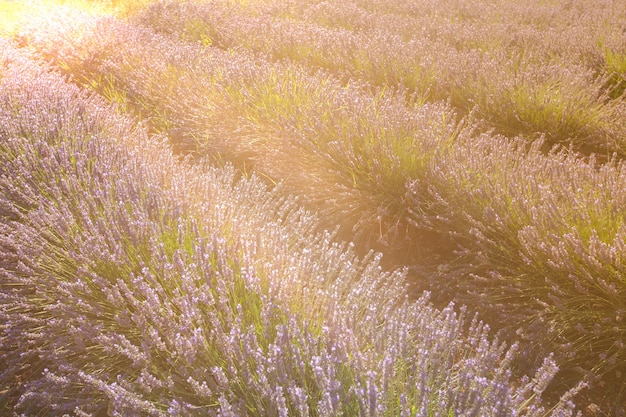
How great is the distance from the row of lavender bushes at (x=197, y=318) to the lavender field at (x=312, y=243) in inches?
0.5

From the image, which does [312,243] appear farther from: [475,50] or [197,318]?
[475,50]

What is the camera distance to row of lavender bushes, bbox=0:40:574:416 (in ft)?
4.43

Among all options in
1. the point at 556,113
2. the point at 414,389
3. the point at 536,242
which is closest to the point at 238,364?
the point at 414,389

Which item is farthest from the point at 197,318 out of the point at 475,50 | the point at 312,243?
the point at 475,50

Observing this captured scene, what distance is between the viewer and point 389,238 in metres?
2.71

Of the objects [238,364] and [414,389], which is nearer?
[414,389]

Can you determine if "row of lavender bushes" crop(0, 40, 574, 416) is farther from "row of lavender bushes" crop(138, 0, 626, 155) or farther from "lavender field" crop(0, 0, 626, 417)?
"row of lavender bushes" crop(138, 0, 626, 155)

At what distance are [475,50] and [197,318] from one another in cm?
399

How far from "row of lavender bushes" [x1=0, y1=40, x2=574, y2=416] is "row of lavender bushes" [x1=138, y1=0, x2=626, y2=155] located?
216cm

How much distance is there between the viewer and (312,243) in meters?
1.96

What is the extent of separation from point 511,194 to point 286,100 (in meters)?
1.69

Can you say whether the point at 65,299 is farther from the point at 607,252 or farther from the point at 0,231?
the point at 607,252

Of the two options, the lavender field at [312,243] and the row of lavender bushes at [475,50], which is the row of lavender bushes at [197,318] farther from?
the row of lavender bushes at [475,50]

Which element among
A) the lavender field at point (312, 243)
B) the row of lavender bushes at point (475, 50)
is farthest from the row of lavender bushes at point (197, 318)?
the row of lavender bushes at point (475, 50)
